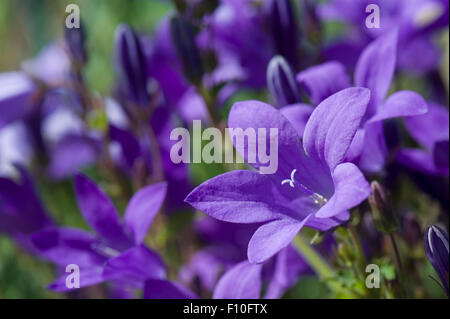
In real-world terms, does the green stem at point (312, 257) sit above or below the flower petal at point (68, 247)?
below

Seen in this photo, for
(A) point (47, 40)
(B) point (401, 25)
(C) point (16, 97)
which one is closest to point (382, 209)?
(B) point (401, 25)

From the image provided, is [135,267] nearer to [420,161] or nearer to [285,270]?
[285,270]

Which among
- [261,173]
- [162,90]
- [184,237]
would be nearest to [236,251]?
[184,237]

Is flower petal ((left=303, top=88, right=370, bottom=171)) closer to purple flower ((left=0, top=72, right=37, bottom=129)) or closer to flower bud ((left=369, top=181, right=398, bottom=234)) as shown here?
flower bud ((left=369, top=181, right=398, bottom=234))

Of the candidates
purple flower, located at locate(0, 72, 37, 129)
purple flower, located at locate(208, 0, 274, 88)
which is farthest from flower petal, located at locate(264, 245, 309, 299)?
purple flower, located at locate(0, 72, 37, 129)

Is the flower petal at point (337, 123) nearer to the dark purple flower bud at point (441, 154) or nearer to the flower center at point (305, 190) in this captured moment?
the flower center at point (305, 190)

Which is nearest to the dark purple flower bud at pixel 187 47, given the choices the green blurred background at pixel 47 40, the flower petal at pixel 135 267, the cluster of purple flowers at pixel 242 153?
the cluster of purple flowers at pixel 242 153

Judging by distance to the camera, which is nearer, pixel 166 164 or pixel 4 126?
pixel 166 164
